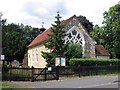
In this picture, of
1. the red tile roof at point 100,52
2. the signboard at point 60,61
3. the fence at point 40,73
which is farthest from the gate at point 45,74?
the red tile roof at point 100,52

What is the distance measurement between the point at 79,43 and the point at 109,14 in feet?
45.1

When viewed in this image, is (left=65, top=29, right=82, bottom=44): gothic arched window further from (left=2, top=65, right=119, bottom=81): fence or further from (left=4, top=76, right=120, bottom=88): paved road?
(left=4, top=76, right=120, bottom=88): paved road

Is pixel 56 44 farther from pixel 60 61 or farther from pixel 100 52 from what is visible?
pixel 100 52

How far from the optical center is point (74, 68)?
34156 millimetres

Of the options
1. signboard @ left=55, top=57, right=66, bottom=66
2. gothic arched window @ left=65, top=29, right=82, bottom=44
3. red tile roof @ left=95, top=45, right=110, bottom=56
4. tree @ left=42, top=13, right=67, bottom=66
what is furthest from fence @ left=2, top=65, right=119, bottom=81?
red tile roof @ left=95, top=45, right=110, bottom=56

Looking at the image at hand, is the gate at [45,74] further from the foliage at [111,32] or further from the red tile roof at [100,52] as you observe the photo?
the foliage at [111,32]

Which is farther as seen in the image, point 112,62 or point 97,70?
point 112,62

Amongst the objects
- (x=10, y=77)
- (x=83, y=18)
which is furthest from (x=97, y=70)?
(x=83, y=18)

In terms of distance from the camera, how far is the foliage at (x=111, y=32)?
199 feet

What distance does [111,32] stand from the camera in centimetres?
6338

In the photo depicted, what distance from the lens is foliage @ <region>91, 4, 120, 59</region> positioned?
60750 millimetres

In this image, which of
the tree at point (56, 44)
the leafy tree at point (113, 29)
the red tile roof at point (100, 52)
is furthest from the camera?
the leafy tree at point (113, 29)

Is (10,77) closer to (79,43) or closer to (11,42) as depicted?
(79,43)

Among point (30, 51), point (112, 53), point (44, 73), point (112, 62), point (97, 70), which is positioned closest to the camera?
point (44, 73)
